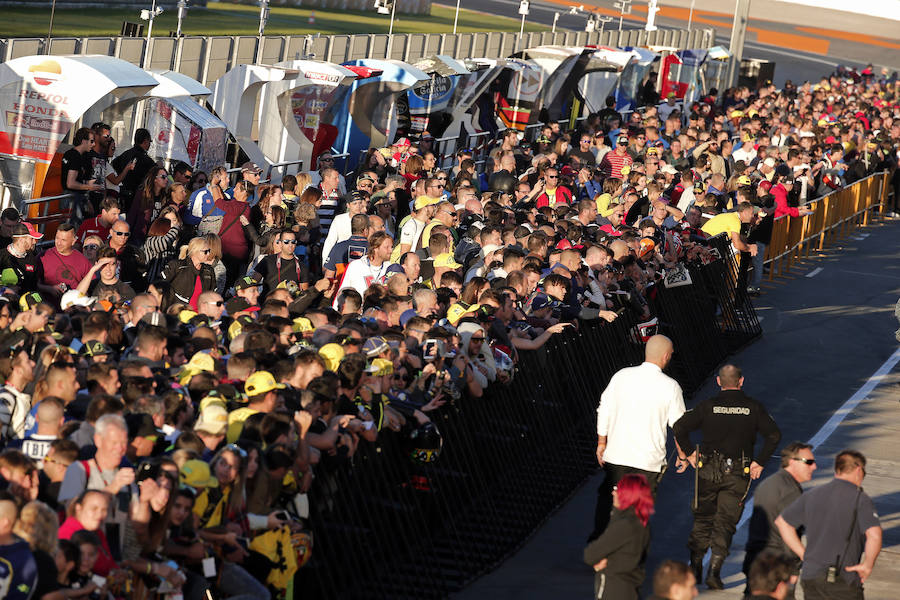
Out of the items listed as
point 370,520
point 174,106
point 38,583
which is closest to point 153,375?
point 370,520

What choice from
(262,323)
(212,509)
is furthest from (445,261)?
(212,509)

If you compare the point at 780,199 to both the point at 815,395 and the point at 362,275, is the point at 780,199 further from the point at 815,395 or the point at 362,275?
the point at 362,275

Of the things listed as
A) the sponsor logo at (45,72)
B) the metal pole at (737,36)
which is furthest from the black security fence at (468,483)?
the metal pole at (737,36)

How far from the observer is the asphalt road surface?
69938 millimetres

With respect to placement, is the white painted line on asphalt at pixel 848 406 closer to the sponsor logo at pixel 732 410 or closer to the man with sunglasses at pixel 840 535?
the sponsor logo at pixel 732 410

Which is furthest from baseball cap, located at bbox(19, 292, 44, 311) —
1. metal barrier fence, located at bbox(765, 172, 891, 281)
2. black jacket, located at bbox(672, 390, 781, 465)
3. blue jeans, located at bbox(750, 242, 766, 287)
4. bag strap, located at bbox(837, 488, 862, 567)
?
metal barrier fence, located at bbox(765, 172, 891, 281)

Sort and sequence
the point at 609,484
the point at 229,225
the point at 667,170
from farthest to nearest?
1. the point at 667,170
2. the point at 229,225
3. the point at 609,484

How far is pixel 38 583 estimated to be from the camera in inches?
267

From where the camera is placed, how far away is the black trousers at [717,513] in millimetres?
10898

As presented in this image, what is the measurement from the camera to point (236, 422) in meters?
8.80

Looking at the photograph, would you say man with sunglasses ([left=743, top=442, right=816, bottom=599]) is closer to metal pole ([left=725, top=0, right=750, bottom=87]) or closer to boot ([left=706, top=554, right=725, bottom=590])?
boot ([left=706, top=554, right=725, bottom=590])

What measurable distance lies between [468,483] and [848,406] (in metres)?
7.10

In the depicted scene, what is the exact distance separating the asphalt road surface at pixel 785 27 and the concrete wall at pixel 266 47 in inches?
1057

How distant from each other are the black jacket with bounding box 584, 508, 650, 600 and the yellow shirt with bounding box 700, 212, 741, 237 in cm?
1186
